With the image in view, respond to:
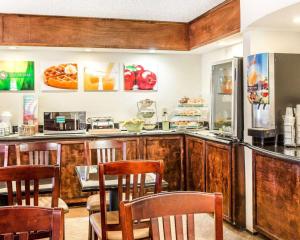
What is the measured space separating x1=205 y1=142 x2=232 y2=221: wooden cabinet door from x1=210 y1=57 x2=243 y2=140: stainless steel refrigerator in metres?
0.20

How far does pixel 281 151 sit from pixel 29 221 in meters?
2.56

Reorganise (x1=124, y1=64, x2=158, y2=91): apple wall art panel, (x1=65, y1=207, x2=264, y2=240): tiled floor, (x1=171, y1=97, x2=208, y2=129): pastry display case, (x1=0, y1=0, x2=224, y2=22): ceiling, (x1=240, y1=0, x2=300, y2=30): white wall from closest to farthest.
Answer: (x1=240, y1=0, x2=300, y2=30): white wall, (x1=65, y1=207, x2=264, y2=240): tiled floor, (x1=0, y1=0, x2=224, y2=22): ceiling, (x1=171, y1=97, x2=208, y2=129): pastry display case, (x1=124, y1=64, x2=158, y2=91): apple wall art panel

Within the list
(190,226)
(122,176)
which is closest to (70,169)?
(122,176)

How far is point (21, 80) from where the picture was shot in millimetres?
5406

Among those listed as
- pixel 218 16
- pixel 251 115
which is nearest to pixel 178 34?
pixel 218 16

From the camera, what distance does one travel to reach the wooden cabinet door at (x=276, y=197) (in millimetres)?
3137

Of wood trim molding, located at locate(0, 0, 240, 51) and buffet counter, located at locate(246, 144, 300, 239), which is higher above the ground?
wood trim molding, located at locate(0, 0, 240, 51)

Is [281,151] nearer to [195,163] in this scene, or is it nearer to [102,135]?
[195,163]

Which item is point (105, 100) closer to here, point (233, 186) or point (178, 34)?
point (178, 34)

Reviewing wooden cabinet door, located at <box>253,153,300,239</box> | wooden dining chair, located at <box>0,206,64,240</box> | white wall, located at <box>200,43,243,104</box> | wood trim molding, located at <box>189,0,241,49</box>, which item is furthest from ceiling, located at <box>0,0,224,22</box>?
wooden dining chair, located at <box>0,206,64,240</box>

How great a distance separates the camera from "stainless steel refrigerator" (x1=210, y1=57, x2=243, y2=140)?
414cm

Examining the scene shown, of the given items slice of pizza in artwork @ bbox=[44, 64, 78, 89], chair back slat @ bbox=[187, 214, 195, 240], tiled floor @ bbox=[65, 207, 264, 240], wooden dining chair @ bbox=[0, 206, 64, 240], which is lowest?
tiled floor @ bbox=[65, 207, 264, 240]

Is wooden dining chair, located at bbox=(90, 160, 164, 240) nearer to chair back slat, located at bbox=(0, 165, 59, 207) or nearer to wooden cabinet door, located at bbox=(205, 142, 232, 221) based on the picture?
chair back slat, located at bbox=(0, 165, 59, 207)

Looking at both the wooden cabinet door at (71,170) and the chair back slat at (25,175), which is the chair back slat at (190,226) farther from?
the wooden cabinet door at (71,170)
